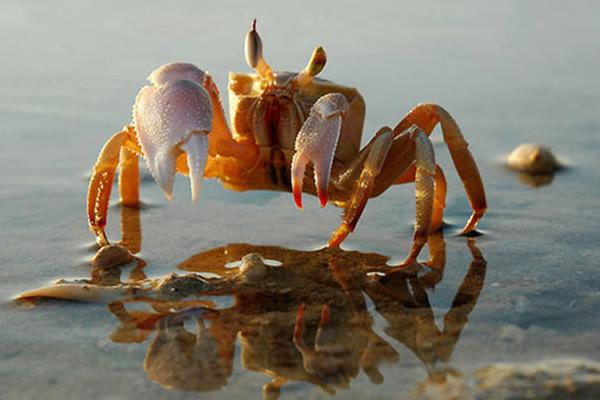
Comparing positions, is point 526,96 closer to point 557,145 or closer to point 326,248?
point 557,145

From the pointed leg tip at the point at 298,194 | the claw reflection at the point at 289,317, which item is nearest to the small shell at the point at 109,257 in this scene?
the claw reflection at the point at 289,317

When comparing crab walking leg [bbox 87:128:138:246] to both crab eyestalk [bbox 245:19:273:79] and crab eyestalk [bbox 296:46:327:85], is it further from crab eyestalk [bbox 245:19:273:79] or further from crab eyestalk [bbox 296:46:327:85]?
crab eyestalk [bbox 296:46:327:85]

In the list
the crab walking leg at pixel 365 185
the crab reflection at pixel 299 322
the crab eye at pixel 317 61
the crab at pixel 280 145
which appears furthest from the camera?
the crab eye at pixel 317 61

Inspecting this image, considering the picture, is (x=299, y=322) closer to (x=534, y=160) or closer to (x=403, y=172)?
(x=403, y=172)

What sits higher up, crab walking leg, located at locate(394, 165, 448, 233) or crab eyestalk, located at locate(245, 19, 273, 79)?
crab eyestalk, located at locate(245, 19, 273, 79)

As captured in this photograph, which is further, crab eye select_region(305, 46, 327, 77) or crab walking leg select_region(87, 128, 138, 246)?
crab eye select_region(305, 46, 327, 77)

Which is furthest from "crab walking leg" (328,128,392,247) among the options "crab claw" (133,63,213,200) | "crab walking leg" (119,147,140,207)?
"crab walking leg" (119,147,140,207)

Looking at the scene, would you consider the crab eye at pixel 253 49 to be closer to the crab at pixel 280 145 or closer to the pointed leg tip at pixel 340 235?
the crab at pixel 280 145

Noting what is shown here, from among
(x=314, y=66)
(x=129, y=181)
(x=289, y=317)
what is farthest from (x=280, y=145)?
(x=289, y=317)
